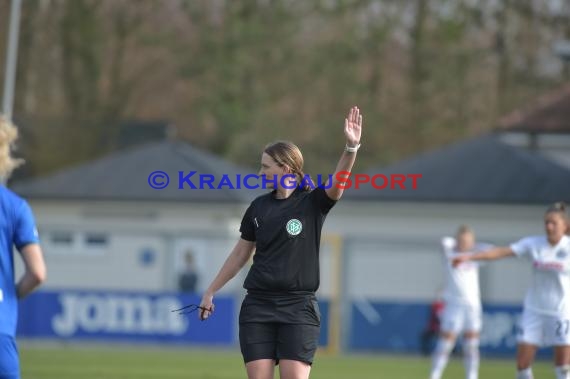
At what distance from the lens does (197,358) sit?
2273cm

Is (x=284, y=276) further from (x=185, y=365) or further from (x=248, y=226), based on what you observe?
(x=185, y=365)

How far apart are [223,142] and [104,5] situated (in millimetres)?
6961

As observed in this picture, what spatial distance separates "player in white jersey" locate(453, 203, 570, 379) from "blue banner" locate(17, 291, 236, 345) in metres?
15.8

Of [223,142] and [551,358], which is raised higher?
[223,142]

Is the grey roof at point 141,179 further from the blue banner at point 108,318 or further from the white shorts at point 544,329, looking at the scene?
the white shorts at point 544,329

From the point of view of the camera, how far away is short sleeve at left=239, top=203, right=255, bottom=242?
804cm

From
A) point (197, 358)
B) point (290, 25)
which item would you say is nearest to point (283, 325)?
point (197, 358)

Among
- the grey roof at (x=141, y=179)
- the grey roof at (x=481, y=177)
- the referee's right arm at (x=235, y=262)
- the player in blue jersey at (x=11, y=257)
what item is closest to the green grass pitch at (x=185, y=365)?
the grey roof at (x=141, y=179)

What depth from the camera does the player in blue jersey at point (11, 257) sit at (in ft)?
Result: 21.8

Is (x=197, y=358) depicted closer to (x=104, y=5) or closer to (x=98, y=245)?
(x=98, y=245)

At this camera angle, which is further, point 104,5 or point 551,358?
point 104,5
